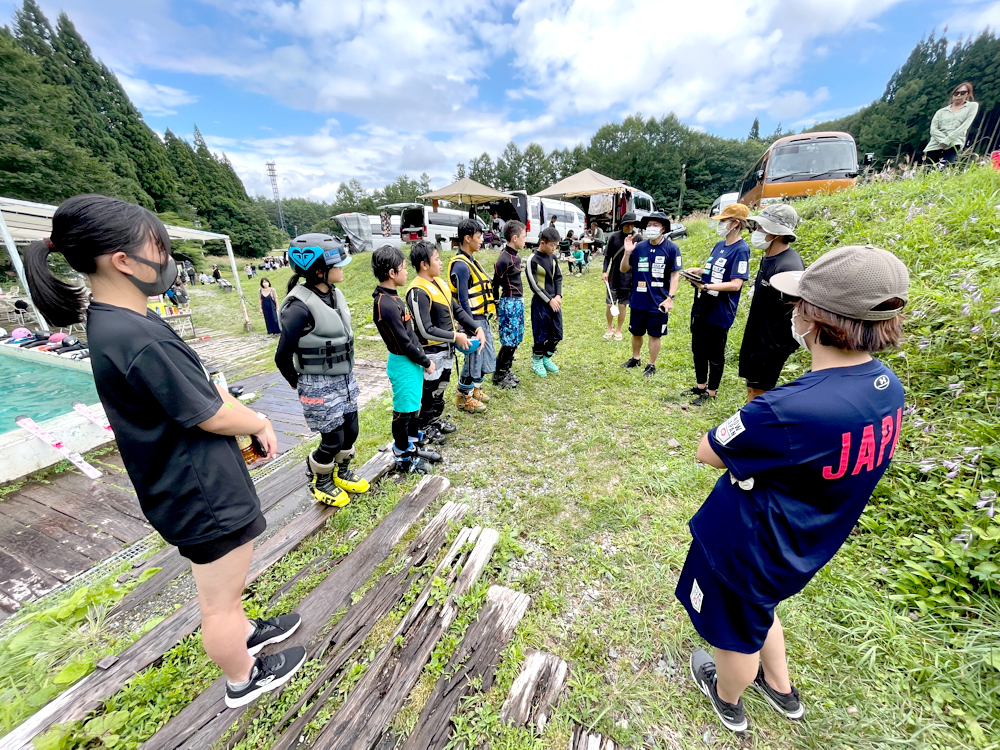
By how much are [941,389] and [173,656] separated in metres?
5.61

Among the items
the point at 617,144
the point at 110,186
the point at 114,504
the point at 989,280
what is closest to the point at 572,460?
the point at 989,280

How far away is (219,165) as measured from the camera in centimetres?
4784

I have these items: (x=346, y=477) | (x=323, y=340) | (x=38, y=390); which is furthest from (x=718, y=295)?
(x=38, y=390)

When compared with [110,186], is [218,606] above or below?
below

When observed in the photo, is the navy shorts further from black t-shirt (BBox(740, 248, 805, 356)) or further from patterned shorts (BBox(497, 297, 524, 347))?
patterned shorts (BBox(497, 297, 524, 347))

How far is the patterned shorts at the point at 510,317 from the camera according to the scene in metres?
5.03

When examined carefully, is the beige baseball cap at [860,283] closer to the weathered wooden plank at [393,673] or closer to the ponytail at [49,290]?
the weathered wooden plank at [393,673]

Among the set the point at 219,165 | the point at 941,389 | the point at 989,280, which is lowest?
the point at 941,389

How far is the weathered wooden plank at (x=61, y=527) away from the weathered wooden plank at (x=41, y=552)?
0.12ft

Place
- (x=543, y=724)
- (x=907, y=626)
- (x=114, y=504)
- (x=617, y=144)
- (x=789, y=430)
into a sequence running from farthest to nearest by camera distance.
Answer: (x=617, y=144)
(x=114, y=504)
(x=907, y=626)
(x=543, y=724)
(x=789, y=430)

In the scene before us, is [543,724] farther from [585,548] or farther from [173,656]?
[173,656]

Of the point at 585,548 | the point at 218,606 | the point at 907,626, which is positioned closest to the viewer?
the point at 218,606

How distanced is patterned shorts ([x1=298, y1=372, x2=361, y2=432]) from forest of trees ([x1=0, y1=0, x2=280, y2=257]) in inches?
1205

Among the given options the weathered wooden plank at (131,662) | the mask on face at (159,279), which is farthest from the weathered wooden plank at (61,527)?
the mask on face at (159,279)
